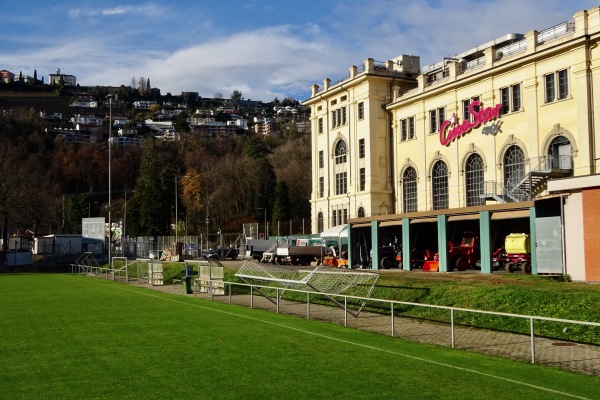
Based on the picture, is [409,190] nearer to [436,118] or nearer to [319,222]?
[436,118]

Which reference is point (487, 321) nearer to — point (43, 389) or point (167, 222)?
point (43, 389)

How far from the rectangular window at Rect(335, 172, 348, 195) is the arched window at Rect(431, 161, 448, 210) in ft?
47.2

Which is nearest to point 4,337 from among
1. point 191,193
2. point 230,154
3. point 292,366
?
point 292,366

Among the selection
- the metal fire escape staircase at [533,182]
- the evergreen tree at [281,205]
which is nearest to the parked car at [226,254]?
the metal fire escape staircase at [533,182]

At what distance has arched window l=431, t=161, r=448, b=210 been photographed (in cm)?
6181

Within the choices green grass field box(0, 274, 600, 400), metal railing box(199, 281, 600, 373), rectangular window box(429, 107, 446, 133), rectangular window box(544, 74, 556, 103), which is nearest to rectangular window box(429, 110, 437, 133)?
rectangular window box(429, 107, 446, 133)

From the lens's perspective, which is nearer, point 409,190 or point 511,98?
point 511,98

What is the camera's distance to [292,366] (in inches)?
462

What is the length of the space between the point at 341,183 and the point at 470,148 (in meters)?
21.6

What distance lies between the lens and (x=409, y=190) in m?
67.9

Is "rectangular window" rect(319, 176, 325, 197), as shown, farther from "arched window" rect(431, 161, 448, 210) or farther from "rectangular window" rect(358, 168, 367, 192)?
"arched window" rect(431, 161, 448, 210)

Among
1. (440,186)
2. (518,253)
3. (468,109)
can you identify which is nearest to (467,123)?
(468,109)

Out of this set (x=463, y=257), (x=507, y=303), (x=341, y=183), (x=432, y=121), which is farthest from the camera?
(x=341, y=183)

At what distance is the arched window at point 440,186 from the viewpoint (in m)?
61.8
